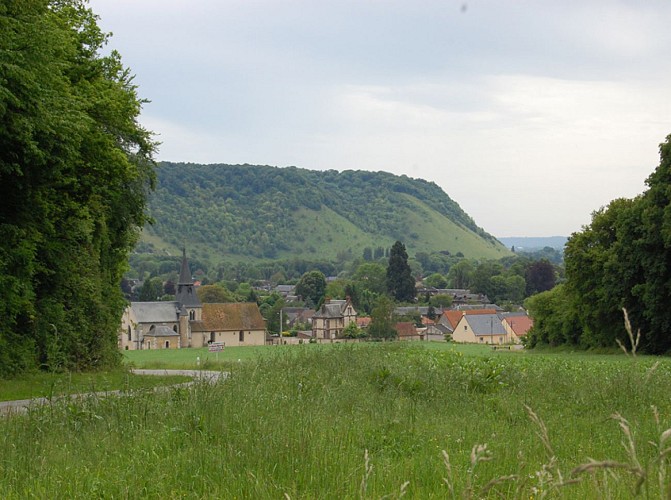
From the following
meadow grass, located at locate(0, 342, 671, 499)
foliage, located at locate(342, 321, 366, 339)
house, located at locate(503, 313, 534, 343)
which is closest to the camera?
meadow grass, located at locate(0, 342, 671, 499)

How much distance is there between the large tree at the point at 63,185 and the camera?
18.3 meters

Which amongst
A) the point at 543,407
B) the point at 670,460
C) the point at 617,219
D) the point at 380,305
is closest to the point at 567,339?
the point at 617,219

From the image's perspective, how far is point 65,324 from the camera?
26516mm

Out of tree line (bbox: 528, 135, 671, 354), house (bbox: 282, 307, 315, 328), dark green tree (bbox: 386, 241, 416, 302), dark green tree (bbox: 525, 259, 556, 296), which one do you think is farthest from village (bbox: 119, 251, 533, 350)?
tree line (bbox: 528, 135, 671, 354)

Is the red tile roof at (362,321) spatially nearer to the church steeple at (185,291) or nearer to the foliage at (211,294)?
the foliage at (211,294)

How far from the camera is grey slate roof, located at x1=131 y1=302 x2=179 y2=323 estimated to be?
111 metres

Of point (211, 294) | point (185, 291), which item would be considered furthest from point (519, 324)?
point (211, 294)

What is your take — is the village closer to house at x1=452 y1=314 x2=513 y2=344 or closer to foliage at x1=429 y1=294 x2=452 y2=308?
house at x1=452 y1=314 x2=513 y2=344

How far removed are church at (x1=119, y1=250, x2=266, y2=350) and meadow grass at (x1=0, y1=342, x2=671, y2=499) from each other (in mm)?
89202

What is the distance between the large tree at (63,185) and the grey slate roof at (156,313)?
77.2 metres

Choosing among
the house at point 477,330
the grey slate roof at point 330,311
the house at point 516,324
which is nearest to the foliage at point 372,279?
the grey slate roof at point 330,311

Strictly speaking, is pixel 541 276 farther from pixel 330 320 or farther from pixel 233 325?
pixel 233 325

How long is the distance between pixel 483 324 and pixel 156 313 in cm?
4506

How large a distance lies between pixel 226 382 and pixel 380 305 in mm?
82161
